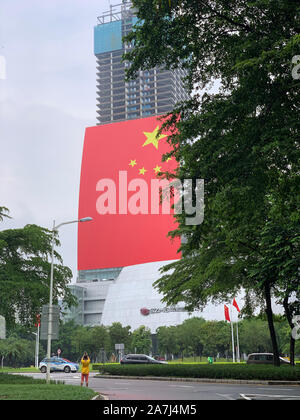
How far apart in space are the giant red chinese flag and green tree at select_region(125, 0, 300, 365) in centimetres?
10914

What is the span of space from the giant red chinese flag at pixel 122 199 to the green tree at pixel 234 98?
358 feet

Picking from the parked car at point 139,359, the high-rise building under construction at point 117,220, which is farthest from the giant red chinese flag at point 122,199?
the parked car at point 139,359

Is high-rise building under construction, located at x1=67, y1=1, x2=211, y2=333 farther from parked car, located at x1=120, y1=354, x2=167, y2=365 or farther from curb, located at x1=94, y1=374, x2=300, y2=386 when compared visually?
curb, located at x1=94, y1=374, x2=300, y2=386

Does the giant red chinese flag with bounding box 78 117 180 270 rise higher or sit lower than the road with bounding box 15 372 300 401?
higher

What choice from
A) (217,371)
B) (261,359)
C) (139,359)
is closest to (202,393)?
(217,371)

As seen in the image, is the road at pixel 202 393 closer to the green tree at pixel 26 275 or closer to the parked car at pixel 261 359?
the green tree at pixel 26 275

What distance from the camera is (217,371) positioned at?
89.0 feet

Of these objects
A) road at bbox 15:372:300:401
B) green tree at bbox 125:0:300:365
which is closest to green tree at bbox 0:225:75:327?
road at bbox 15:372:300:401

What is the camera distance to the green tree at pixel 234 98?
39.4 ft

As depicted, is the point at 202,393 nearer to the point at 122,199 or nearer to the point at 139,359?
the point at 139,359

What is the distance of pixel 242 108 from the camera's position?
1280 centimetres

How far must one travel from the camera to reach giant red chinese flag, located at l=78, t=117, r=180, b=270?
127562 millimetres
